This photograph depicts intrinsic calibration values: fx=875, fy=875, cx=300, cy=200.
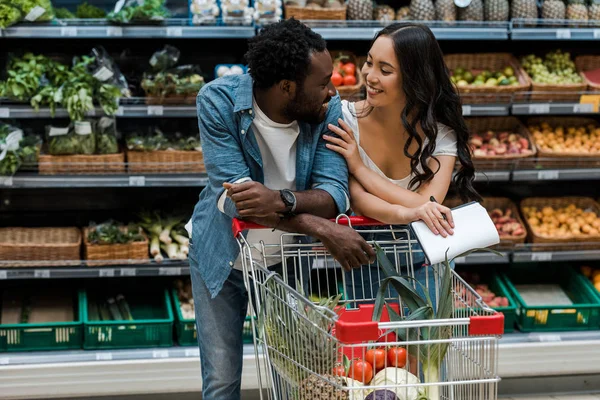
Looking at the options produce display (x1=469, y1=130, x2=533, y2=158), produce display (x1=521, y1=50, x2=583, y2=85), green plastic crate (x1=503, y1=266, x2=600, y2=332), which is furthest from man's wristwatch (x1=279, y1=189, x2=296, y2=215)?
produce display (x1=521, y1=50, x2=583, y2=85)

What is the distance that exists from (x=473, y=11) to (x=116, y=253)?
2166 millimetres

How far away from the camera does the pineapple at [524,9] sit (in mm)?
4477

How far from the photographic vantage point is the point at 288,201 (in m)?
2.27

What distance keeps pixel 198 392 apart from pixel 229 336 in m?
1.64

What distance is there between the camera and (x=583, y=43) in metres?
5.05

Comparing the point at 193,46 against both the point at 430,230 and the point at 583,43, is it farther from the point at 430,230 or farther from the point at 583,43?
A: the point at 430,230

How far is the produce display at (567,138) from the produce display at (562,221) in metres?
0.36

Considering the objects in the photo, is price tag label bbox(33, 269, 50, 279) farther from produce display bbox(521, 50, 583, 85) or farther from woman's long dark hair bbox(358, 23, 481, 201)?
produce display bbox(521, 50, 583, 85)

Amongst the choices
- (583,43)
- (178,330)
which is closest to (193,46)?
(178,330)

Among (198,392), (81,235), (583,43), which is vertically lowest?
(198,392)

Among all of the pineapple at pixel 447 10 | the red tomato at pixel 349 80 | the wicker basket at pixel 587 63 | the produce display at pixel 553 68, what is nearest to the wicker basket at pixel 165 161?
the red tomato at pixel 349 80

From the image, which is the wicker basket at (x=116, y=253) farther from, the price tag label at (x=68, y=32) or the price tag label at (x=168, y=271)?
the price tag label at (x=68, y=32)

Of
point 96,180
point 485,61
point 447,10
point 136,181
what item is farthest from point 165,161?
point 485,61

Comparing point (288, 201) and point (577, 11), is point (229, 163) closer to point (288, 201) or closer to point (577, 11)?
point (288, 201)
